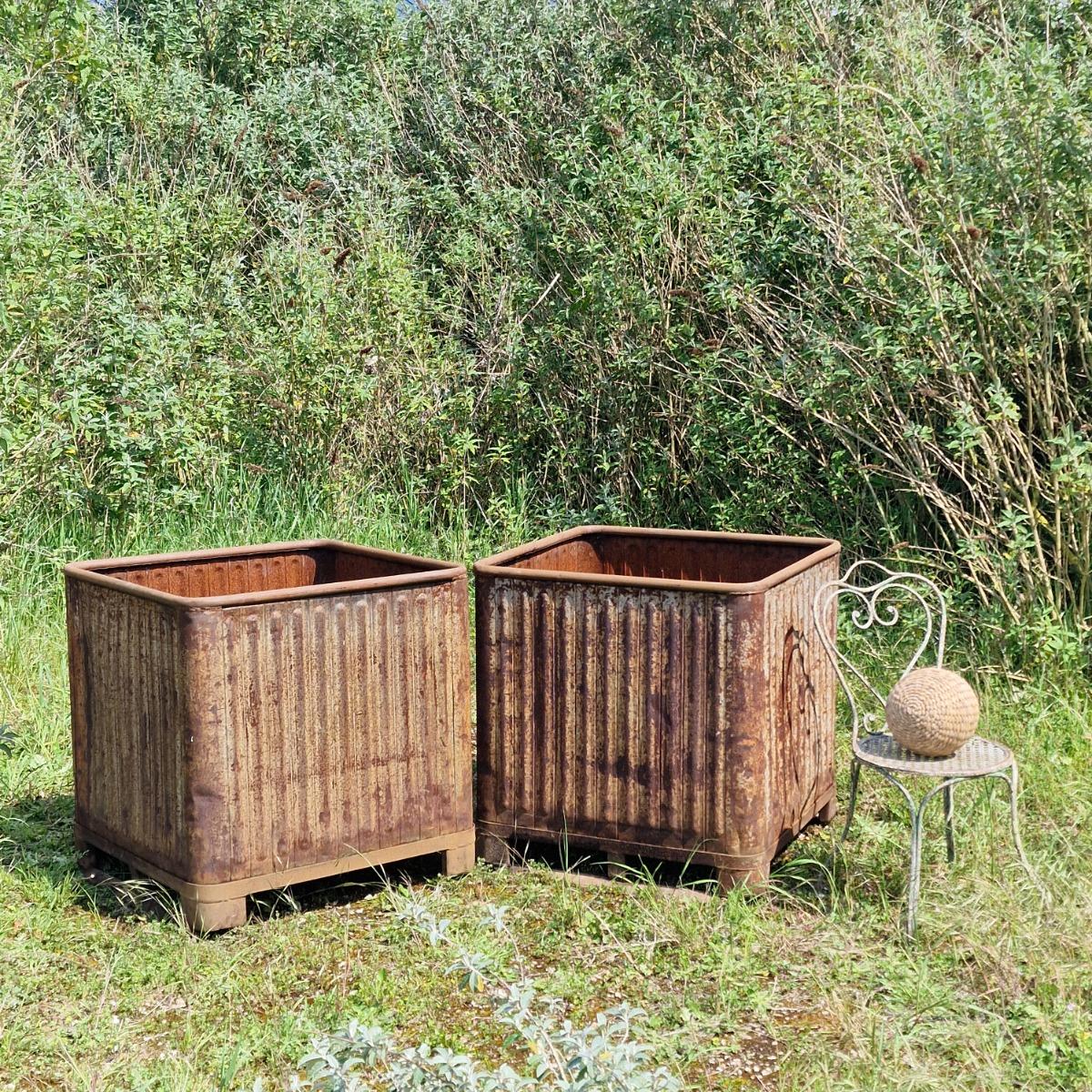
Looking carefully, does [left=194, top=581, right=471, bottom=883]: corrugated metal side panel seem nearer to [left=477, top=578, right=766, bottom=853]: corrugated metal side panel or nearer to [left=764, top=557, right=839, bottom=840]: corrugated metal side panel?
[left=477, top=578, right=766, bottom=853]: corrugated metal side panel

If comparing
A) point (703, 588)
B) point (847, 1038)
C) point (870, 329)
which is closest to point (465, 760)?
point (703, 588)

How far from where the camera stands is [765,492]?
7.07 m

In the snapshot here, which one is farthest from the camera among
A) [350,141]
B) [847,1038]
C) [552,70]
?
[350,141]

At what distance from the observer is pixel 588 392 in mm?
7902

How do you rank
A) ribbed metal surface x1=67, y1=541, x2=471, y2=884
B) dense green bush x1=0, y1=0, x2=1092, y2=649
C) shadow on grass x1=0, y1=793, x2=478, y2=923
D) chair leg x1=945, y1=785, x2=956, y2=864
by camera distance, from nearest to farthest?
1. ribbed metal surface x1=67, y1=541, x2=471, y2=884
2. shadow on grass x1=0, y1=793, x2=478, y2=923
3. chair leg x1=945, y1=785, x2=956, y2=864
4. dense green bush x1=0, y1=0, x2=1092, y2=649

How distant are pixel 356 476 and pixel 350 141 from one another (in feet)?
11.3

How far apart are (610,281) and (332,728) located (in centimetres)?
436

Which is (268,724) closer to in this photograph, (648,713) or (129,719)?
(129,719)

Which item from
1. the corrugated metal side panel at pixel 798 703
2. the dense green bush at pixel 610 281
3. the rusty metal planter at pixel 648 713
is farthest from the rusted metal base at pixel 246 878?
the dense green bush at pixel 610 281

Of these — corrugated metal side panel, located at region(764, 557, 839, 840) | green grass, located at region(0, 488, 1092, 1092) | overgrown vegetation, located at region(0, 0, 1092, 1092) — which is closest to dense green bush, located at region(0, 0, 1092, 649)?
overgrown vegetation, located at region(0, 0, 1092, 1092)

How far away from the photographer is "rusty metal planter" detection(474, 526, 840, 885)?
12.2 ft

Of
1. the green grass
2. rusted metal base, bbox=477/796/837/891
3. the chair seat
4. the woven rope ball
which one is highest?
the woven rope ball

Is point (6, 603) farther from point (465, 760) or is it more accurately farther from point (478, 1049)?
point (478, 1049)

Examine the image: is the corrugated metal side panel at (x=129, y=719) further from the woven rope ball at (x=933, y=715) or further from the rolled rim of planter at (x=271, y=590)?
the woven rope ball at (x=933, y=715)
